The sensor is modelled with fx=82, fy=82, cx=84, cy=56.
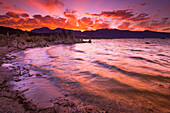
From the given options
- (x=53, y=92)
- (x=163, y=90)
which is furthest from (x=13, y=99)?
(x=163, y=90)

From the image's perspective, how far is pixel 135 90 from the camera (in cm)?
349

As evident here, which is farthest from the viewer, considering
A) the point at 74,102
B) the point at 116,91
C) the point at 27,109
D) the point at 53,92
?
the point at 116,91

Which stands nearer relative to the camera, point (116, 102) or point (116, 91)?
point (116, 102)

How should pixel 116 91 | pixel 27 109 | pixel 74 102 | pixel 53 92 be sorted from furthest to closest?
pixel 116 91 → pixel 53 92 → pixel 74 102 → pixel 27 109

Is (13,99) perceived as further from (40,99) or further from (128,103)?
(128,103)

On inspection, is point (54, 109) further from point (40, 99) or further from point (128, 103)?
point (128, 103)

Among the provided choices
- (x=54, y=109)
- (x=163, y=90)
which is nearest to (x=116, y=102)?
(x=54, y=109)

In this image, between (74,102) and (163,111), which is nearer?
(163,111)

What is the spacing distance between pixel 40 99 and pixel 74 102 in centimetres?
110

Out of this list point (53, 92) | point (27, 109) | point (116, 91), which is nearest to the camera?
point (27, 109)

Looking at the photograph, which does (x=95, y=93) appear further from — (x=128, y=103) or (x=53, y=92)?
(x=53, y=92)

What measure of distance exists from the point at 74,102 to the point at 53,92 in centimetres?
103

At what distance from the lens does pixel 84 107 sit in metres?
2.40

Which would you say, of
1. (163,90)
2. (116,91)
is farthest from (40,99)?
(163,90)
